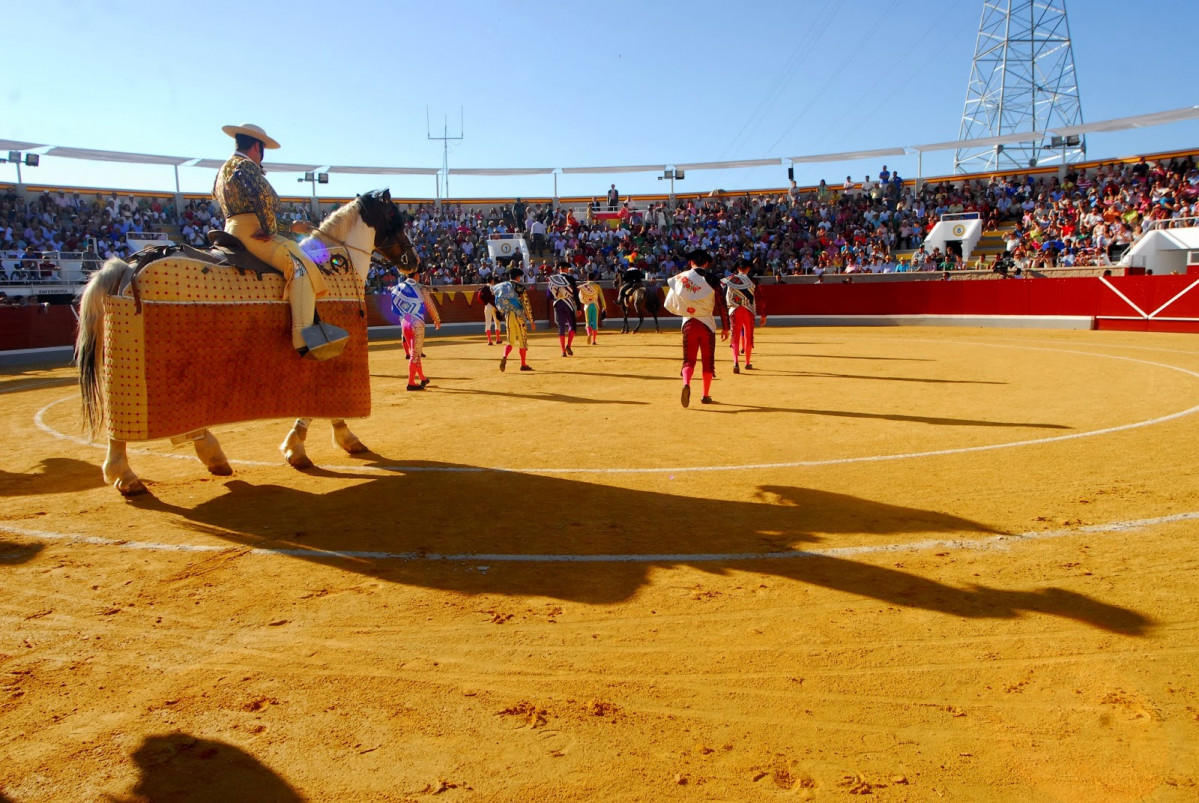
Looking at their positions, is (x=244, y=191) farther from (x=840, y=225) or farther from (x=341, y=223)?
(x=840, y=225)

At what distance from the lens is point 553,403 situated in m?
9.83

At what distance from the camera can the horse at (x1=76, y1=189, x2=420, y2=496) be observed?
202 inches

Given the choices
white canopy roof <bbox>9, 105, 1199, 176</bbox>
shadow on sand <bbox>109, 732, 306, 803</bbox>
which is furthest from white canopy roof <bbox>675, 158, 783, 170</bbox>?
shadow on sand <bbox>109, 732, 306, 803</bbox>

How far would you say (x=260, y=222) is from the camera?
561cm

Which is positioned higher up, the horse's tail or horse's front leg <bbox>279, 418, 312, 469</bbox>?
the horse's tail

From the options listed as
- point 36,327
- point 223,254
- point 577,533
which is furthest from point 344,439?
point 36,327

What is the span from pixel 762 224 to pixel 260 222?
94.1ft

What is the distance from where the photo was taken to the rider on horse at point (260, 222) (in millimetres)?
5512

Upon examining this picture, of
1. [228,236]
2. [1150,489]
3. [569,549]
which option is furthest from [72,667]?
[1150,489]

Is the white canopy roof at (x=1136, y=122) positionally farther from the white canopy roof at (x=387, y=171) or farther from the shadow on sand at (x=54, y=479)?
the shadow on sand at (x=54, y=479)

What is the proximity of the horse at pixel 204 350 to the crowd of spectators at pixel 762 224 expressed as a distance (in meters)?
16.0

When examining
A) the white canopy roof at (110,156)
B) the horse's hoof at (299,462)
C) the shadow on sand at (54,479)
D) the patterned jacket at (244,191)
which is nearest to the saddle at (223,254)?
the patterned jacket at (244,191)

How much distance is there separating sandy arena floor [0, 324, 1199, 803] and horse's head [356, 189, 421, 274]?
167 centimetres

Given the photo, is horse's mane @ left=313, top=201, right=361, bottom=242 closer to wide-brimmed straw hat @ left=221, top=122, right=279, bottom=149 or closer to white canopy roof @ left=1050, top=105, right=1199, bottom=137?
wide-brimmed straw hat @ left=221, top=122, right=279, bottom=149
